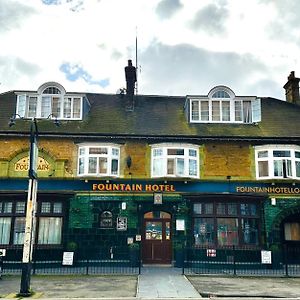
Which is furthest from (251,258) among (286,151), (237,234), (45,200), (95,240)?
(45,200)

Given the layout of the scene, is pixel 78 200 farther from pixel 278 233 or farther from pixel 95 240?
pixel 278 233

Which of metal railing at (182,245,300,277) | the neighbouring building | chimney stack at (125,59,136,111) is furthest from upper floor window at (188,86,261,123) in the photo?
metal railing at (182,245,300,277)

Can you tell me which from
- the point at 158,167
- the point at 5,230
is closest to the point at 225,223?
the point at 158,167

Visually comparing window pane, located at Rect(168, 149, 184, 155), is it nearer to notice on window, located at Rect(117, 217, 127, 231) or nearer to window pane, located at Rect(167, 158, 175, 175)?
window pane, located at Rect(167, 158, 175, 175)

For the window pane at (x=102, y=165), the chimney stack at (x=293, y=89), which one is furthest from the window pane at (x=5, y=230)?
the chimney stack at (x=293, y=89)

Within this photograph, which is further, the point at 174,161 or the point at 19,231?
the point at 174,161

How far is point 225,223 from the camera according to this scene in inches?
852

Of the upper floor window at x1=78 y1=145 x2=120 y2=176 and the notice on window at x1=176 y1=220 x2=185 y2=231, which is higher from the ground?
the upper floor window at x1=78 y1=145 x2=120 y2=176

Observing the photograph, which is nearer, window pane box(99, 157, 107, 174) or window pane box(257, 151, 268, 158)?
window pane box(99, 157, 107, 174)

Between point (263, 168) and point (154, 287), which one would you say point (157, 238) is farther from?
point (263, 168)

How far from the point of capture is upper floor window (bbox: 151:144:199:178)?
21.7m

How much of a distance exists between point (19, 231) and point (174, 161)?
31.9ft

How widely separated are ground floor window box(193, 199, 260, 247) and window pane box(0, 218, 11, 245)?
10.7 meters

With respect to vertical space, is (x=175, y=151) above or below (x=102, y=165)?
above
